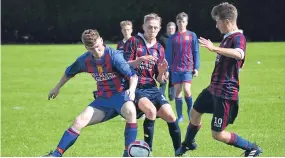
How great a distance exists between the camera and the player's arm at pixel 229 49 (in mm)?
7301

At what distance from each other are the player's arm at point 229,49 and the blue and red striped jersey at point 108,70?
1.13 metres

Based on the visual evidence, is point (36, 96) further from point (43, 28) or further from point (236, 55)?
point (43, 28)

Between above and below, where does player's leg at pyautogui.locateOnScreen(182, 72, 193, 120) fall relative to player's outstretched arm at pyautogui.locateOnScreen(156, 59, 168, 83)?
below

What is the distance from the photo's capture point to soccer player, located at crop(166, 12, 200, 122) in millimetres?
12531

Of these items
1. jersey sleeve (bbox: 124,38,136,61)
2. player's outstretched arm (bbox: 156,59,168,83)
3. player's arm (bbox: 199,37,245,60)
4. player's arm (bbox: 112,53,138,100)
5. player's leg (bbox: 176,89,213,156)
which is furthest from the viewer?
jersey sleeve (bbox: 124,38,136,61)

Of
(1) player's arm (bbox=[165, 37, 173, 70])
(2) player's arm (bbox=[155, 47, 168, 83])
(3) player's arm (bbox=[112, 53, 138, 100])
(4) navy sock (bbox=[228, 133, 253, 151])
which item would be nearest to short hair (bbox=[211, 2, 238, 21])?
(3) player's arm (bbox=[112, 53, 138, 100])

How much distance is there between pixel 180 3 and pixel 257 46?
8379 mm

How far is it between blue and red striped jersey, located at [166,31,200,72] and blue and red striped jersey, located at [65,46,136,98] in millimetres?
4463

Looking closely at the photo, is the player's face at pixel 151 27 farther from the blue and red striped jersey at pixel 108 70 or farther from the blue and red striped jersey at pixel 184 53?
the blue and red striped jersey at pixel 184 53

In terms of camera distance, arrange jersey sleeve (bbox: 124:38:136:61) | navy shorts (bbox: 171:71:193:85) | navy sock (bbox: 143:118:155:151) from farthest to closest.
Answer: navy shorts (bbox: 171:71:193:85), jersey sleeve (bbox: 124:38:136:61), navy sock (bbox: 143:118:155:151)

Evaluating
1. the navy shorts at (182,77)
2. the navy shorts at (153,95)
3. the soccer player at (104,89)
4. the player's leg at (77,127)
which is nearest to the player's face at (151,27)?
the navy shorts at (153,95)

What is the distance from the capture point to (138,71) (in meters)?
8.91

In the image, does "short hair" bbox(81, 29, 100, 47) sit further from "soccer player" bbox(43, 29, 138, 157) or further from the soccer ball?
the soccer ball

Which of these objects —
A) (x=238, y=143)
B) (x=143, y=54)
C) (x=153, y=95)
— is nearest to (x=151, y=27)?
(x=143, y=54)
